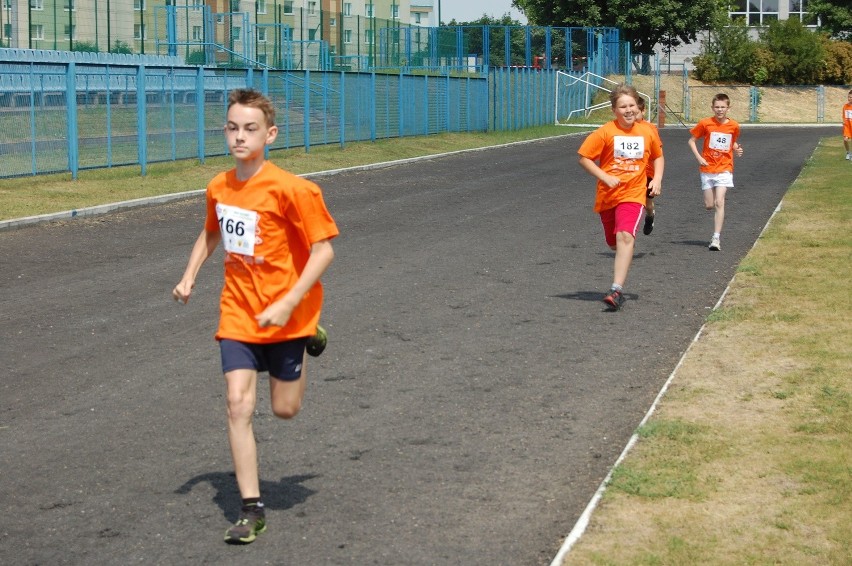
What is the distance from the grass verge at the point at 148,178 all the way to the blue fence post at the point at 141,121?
0.23m

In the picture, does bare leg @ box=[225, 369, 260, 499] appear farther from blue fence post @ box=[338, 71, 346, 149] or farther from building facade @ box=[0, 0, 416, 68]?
building facade @ box=[0, 0, 416, 68]

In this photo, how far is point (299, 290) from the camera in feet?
15.9

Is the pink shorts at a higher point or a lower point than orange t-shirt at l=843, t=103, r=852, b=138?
lower

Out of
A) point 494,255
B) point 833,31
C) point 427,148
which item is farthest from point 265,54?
point 833,31

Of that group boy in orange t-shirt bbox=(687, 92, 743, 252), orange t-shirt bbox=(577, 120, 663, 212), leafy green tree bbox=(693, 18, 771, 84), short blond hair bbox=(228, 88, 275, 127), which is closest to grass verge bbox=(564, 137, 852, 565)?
orange t-shirt bbox=(577, 120, 663, 212)

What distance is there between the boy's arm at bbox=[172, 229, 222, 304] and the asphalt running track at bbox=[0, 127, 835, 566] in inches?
34.4

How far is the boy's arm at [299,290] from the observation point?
480 centimetres

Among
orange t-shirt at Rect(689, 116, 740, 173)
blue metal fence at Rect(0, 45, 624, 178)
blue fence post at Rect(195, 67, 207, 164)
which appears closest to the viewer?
orange t-shirt at Rect(689, 116, 740, 173)

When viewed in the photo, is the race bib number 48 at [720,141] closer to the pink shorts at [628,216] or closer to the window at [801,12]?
the pink shorts at [628,216]

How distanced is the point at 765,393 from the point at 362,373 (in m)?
2.35

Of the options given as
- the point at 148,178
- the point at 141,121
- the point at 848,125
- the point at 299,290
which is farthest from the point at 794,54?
the point at 299,290

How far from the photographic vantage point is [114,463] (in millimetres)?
5941

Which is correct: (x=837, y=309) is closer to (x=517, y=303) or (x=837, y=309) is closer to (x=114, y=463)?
(x=517, y=303)

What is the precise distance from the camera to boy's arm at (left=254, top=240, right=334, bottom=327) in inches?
189
